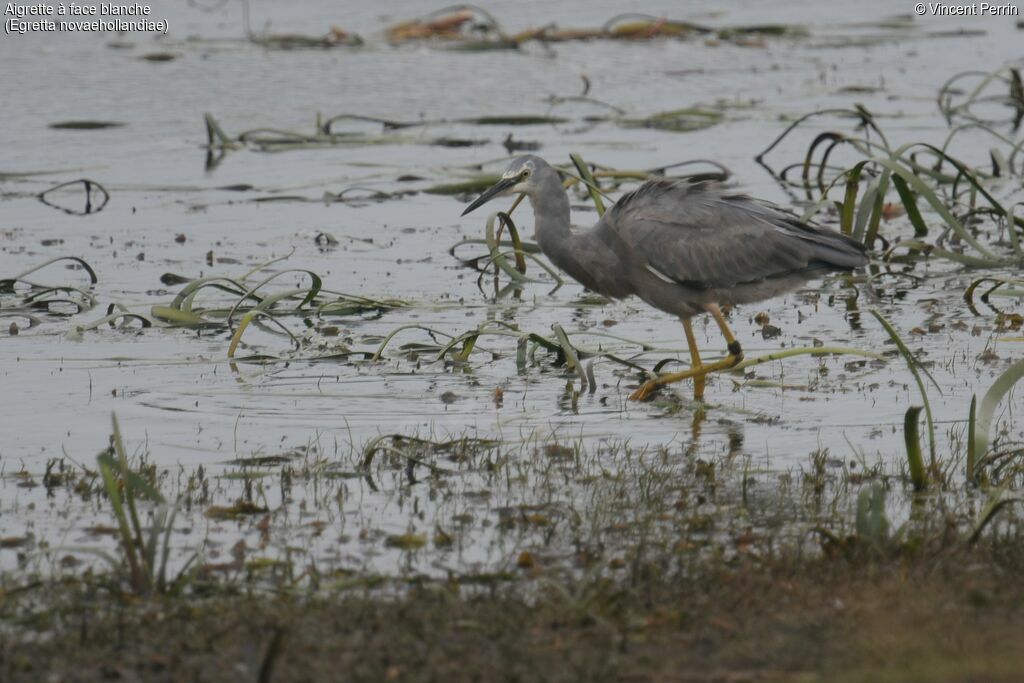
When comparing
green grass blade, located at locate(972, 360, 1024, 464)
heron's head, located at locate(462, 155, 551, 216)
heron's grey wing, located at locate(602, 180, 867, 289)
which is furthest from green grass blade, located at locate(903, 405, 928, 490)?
heron's head, located at locate(462, 155, 551, 216)

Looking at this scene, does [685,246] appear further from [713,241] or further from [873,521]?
[873,521]

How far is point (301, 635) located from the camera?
4758 millimetres

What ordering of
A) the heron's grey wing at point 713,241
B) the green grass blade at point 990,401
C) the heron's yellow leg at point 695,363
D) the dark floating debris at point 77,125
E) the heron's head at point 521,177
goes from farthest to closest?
1. the dark floating debris at point 77,125
2. the heron's head at point 521,177
3. the heron's grey wing at point 713,241
4. the heron's yellow leg at point 695,363
5. the green grass blade at point 990,401

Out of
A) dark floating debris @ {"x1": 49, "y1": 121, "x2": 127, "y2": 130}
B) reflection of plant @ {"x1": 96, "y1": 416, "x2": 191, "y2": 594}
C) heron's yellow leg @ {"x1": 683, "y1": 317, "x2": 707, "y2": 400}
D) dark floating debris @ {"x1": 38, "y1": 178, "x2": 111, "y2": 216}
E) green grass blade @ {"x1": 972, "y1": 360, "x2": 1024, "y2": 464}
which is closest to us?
reflection of plant @ {"x1": 96, "y1": 416, "x2": 191, "y2": 594}

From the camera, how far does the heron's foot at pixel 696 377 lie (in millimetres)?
8156

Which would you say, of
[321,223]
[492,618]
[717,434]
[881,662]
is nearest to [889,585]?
[881,662]

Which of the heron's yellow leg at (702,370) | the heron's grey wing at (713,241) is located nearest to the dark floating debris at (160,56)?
the heron's grey wing at (713,241)

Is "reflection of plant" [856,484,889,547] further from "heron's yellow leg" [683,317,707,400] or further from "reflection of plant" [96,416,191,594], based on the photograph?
"heron's yellow leg" [683,317,707,400]

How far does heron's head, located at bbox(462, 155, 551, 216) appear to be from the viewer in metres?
8.75

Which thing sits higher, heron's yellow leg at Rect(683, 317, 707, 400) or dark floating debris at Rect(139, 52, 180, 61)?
dark floating debris at Rect(139, 52, 180, 61)

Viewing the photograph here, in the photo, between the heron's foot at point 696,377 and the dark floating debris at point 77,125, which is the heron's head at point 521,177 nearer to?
the heron's foot at point 696,377

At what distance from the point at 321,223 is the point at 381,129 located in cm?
420

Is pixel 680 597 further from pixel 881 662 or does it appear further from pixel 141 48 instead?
pixel 141 48

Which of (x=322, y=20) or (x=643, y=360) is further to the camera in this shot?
(x=322, y=20)
